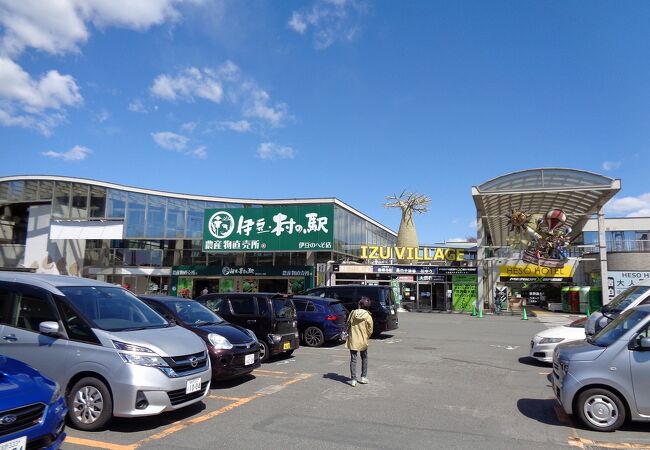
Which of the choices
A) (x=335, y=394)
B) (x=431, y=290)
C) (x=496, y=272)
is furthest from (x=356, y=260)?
(x=335, y=394)

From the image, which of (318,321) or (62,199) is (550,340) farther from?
(62,199)

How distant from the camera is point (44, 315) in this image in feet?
20.4

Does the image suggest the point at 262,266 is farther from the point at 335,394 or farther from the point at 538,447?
the point at 538,447

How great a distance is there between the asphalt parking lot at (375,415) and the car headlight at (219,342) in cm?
73

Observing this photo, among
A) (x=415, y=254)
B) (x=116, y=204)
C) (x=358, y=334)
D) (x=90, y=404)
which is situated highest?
(x=116, y=204)

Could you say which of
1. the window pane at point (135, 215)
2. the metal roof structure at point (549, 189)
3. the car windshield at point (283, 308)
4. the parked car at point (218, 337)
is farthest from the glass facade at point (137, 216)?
the parked car at point (218, 337)

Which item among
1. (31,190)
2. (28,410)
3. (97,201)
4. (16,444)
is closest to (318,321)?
(28,410)

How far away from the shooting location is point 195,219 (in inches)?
1540

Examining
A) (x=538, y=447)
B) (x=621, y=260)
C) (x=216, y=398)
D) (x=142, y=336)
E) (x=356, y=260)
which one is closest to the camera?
(x=538, y=447)

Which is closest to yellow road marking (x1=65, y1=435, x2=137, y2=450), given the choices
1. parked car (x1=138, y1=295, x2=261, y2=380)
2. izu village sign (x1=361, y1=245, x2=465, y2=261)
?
parked car (x1=138, y1=295, x2=261, y2=380)

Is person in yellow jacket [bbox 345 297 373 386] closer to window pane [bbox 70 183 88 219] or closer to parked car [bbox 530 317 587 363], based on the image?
parked car [bbox 530 317 587 363]

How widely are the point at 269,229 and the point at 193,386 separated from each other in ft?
95.0

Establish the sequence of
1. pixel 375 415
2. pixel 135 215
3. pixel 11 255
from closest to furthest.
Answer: pixel 375 415, pixel 135 215, pixel 11 255

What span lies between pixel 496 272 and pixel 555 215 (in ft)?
18.6
